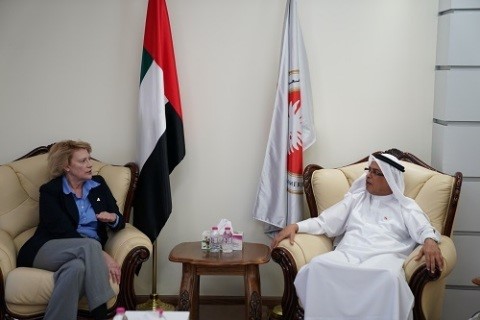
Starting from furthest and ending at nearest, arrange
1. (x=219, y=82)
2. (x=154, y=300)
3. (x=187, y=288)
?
(x=219, y=82)
(x=154, y=300)
(x=187, y=288)

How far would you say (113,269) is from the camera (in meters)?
3.84

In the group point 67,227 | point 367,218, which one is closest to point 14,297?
point 67,227

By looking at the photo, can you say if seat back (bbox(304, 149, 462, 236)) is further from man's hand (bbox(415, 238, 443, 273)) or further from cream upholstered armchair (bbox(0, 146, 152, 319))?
cream upholstered armchair (bbox(0, 146, 152, 319))

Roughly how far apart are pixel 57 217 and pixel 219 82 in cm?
142

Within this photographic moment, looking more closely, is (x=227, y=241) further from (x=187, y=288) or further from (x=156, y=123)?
(x=156, y=123)

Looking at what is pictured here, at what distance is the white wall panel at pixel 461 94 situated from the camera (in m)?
4.36

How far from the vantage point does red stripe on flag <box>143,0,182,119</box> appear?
14.6 ft

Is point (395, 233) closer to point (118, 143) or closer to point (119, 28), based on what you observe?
point (118, 143)

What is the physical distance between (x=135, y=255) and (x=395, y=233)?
1500 mm

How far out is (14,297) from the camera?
3705 mm

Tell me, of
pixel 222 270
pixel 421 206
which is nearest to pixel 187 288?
pixel 222 270

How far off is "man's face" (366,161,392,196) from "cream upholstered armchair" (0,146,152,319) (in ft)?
4.40

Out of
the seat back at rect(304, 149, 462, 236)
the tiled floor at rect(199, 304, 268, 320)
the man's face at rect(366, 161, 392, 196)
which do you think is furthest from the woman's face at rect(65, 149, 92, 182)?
the man's face at rect(366, 161, 392, 196)

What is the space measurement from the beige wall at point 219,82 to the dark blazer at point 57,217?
0.65 m
